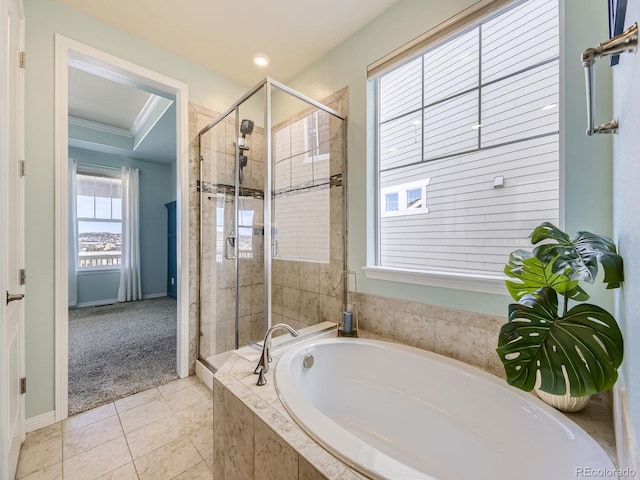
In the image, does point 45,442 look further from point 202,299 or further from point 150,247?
point 150,247

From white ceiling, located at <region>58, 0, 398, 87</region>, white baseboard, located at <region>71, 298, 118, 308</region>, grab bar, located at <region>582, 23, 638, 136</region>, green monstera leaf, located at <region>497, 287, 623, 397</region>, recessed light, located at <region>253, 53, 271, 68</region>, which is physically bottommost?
white baseboard, located at <region>71, 298, 118, 308</region>

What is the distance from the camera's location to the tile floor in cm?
141

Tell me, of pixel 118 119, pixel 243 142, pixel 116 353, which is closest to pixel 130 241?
pixel 118 119

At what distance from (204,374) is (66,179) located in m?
1.74

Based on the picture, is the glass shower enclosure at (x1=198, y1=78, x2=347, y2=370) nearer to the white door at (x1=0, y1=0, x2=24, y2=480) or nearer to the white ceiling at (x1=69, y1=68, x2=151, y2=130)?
the white door at (x1=0, y1=0, x2=24, y2=480)

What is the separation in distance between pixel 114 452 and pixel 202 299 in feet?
3.68

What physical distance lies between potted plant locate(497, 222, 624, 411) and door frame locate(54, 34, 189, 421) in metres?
2.32

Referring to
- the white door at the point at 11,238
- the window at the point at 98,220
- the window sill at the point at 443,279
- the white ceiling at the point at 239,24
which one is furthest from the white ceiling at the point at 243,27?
the window at the point at 98,220

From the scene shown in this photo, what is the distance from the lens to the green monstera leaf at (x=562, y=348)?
707mm

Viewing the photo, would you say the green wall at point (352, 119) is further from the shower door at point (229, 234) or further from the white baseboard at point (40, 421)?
the shower door at point (229, 234)

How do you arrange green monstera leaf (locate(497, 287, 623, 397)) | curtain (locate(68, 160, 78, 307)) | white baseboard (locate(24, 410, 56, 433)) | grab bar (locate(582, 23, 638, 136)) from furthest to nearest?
1. curtain (locate(68, 160, 78, 307))
2. white baseboard (locate(24, 410, 56, 433))
3. green monstera leaf (locate(497, 287, 623, 397))
4. grab bar (locate(582, 23, 638, 136))

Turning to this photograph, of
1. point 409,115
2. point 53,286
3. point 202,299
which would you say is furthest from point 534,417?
point 53,286

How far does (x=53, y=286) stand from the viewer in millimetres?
1774

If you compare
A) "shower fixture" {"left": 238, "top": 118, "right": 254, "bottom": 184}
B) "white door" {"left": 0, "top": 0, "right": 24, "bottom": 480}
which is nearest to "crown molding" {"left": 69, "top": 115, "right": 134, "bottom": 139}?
"white door" {"left": 0, "top": 0, "right": 24, "bottom": 480}
